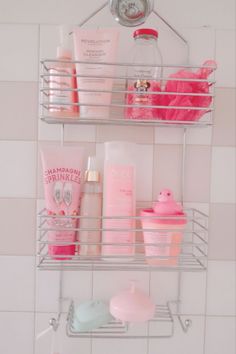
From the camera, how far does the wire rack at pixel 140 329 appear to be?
0.71 m

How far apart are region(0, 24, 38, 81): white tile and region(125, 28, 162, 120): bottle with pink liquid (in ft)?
0.77

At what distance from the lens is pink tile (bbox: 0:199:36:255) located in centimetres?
74

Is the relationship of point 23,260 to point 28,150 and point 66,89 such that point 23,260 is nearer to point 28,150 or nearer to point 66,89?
point 28,150

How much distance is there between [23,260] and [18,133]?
0.30 m

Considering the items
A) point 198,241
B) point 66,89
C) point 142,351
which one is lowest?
point 142,351

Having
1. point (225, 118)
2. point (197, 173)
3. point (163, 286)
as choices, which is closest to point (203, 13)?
point (225, 118)

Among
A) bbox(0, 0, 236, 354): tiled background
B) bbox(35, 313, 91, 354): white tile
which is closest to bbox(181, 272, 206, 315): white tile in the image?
bbox(0, 0, 236, 354): tiled background

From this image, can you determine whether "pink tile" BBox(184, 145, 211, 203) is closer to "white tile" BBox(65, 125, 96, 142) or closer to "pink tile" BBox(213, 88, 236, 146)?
"pink tile" BBox(213, 88, 236, 146)

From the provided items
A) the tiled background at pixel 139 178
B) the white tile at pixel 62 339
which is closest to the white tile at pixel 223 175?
the tiled background at pixel 139 178

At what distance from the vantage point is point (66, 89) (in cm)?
59

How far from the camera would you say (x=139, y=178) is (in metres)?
0.73

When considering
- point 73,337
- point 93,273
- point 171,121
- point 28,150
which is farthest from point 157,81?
point 73,337

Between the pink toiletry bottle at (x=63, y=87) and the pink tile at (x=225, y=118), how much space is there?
0.33 metres

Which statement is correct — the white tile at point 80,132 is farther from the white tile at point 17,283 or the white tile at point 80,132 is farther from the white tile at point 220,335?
the white tile at point 220,335
